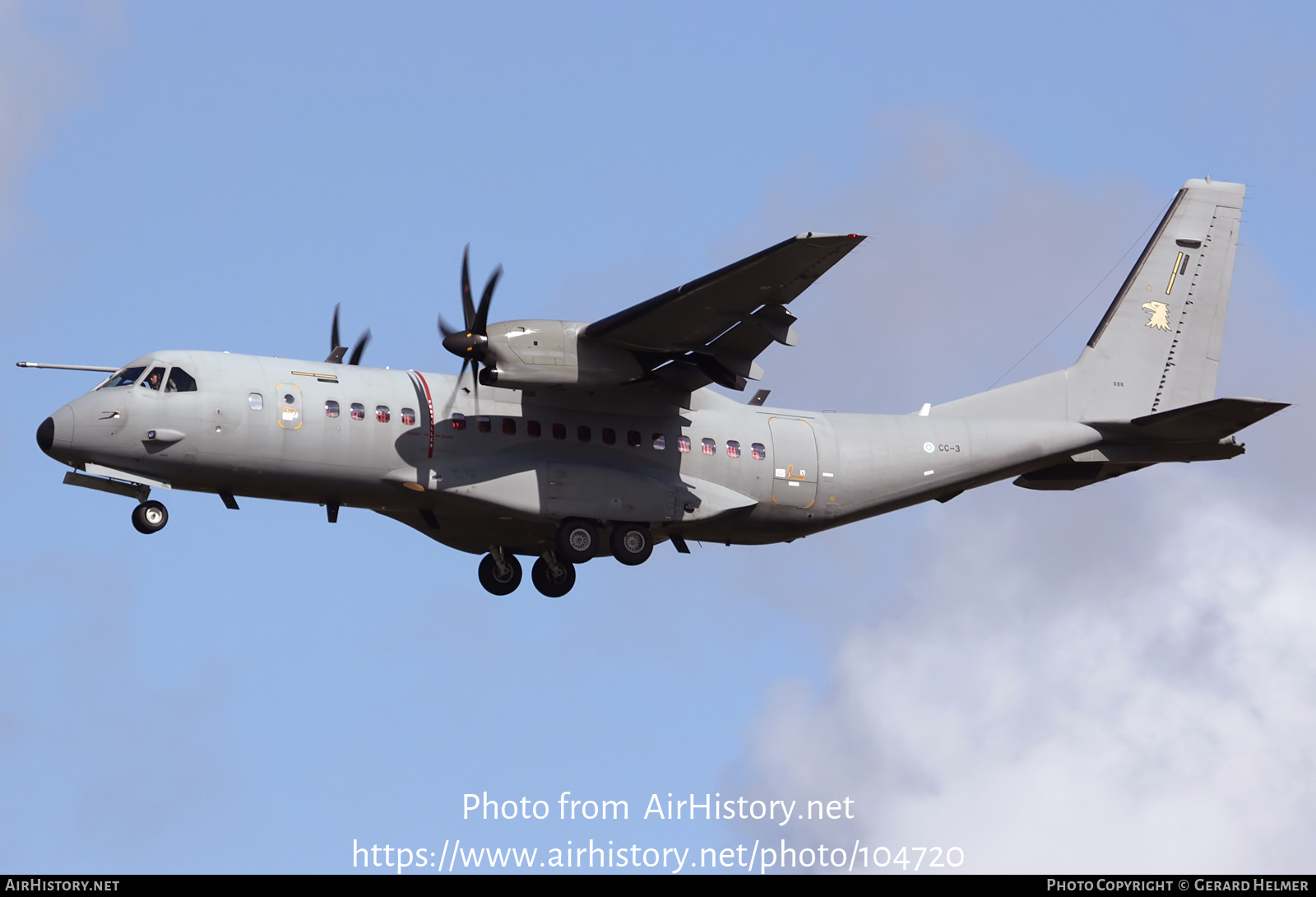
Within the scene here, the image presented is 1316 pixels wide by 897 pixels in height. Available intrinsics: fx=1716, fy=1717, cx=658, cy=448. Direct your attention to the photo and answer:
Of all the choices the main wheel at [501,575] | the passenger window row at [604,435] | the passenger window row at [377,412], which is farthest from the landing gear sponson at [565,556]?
the passenger window row at [377,412]

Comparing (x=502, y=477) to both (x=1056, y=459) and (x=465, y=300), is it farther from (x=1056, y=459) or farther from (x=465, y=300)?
(x=1056, y=459)

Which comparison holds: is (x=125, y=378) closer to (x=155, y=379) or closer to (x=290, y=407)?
(x=155, y=379)

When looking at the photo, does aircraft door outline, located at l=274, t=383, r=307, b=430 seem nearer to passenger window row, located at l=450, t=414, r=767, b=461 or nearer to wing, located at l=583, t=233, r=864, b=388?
passenger window row, located at l=450, t=414, r=767, b=461

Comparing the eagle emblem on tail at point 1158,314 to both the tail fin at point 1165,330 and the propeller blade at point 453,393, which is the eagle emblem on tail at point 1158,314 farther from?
the propeller blade at point 453,393

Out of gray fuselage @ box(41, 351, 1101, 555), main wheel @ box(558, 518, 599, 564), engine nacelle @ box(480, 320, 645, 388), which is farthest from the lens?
main wheel @ box(558, 518, 599, 564)

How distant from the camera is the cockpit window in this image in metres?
24.7

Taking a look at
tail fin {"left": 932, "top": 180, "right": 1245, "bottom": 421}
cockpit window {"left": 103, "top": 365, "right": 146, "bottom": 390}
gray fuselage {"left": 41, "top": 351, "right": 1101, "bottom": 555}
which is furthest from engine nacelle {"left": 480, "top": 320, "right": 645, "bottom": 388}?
tail fin {"left": 932, "top": 180, "right": 1245, "bottom": 421}

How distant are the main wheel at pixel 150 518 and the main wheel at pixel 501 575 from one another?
18.9 ft

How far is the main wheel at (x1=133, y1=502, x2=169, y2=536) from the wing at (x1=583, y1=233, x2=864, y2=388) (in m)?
6.78

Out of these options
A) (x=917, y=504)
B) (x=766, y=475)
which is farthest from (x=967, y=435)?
(x=766, y=475)

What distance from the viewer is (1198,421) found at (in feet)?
92.2

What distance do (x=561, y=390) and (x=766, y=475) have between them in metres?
3.71

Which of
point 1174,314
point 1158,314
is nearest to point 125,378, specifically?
point 1158,314

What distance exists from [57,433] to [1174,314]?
19.1 meters
